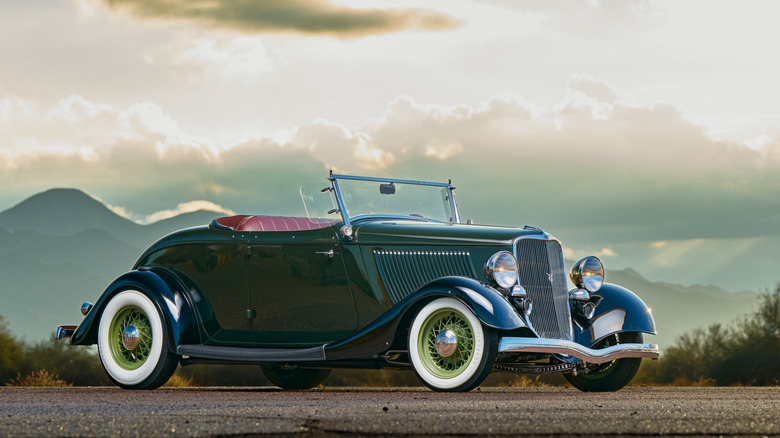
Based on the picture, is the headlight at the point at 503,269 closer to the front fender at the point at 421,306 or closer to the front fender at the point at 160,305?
the front fender at the point at 421,306

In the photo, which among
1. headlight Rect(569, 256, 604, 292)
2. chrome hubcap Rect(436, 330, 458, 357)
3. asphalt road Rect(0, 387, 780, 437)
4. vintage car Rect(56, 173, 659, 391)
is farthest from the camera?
headlight Rect(569, 256, 604, 292)

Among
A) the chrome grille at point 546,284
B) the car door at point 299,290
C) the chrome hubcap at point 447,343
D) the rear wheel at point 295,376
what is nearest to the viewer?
the chrome hubcap at point 447,343

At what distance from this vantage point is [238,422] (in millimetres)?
5262

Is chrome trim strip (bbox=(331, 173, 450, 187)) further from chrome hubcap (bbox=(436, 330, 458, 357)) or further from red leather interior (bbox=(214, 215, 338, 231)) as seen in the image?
chrome hubcap (bbox=(436, 330, 458, 357))

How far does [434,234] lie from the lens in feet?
30.0

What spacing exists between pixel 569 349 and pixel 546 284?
3.43 ft

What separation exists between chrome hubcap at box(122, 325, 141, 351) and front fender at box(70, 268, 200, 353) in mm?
359

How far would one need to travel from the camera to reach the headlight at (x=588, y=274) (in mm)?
9875

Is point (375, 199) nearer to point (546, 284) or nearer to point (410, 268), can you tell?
point (410, 268)

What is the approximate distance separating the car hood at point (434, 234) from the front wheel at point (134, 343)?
87.0 inches

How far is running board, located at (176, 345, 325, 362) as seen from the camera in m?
9.00

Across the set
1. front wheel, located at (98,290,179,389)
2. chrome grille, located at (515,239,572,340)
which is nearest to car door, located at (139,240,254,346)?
front wheel, located at (98,290,179,389)

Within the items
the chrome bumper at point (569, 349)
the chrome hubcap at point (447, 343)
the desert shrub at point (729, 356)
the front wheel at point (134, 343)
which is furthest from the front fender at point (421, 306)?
the desert shrub at point (729, 356)

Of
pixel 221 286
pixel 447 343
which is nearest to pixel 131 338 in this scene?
pixel 221 286
